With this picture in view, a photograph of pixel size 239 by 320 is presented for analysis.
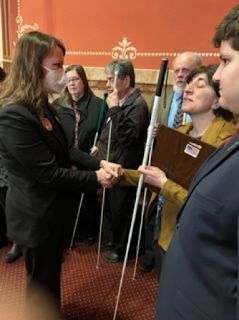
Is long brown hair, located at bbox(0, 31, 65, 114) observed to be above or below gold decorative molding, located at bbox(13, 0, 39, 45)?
below

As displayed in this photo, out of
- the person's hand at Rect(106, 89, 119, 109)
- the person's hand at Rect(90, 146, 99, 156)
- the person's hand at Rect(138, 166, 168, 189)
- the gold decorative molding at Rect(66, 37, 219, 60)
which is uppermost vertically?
the gold decorative molding at Rect(66, 37, 219, 60)

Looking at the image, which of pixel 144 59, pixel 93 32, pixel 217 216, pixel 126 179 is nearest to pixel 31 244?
pixel 126 179

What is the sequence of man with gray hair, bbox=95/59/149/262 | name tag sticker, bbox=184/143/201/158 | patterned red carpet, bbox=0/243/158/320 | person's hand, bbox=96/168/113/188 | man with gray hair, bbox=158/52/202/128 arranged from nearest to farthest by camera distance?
name tag sticker, bbox=184/143/201/158
person's hand, bbox=96/168/113/188
patterned red carpet, bbox=0/243/158/320
man with gray hair, bbox=158/52/202/128
man with gray hair, bbox=95/59/149/262

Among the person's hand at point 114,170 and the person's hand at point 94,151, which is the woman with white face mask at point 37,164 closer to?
the person's hand at point 114,170

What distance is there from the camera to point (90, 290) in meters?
2.16

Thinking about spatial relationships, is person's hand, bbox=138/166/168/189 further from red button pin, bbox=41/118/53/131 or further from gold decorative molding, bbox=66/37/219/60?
gold decorative molding, bbox=66/37/219/60

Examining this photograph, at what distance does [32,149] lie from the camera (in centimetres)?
127

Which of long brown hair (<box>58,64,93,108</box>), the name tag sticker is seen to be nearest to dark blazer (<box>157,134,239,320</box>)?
the name tag sticker

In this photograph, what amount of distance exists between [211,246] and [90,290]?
1.69 metres

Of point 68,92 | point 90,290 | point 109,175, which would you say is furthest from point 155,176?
point 68,92

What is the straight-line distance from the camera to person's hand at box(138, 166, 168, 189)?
135 centimetres

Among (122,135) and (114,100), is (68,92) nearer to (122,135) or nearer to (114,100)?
(114,100)

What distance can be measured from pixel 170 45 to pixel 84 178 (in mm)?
1697

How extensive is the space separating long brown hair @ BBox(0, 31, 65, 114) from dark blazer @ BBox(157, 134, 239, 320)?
0.82 metres
